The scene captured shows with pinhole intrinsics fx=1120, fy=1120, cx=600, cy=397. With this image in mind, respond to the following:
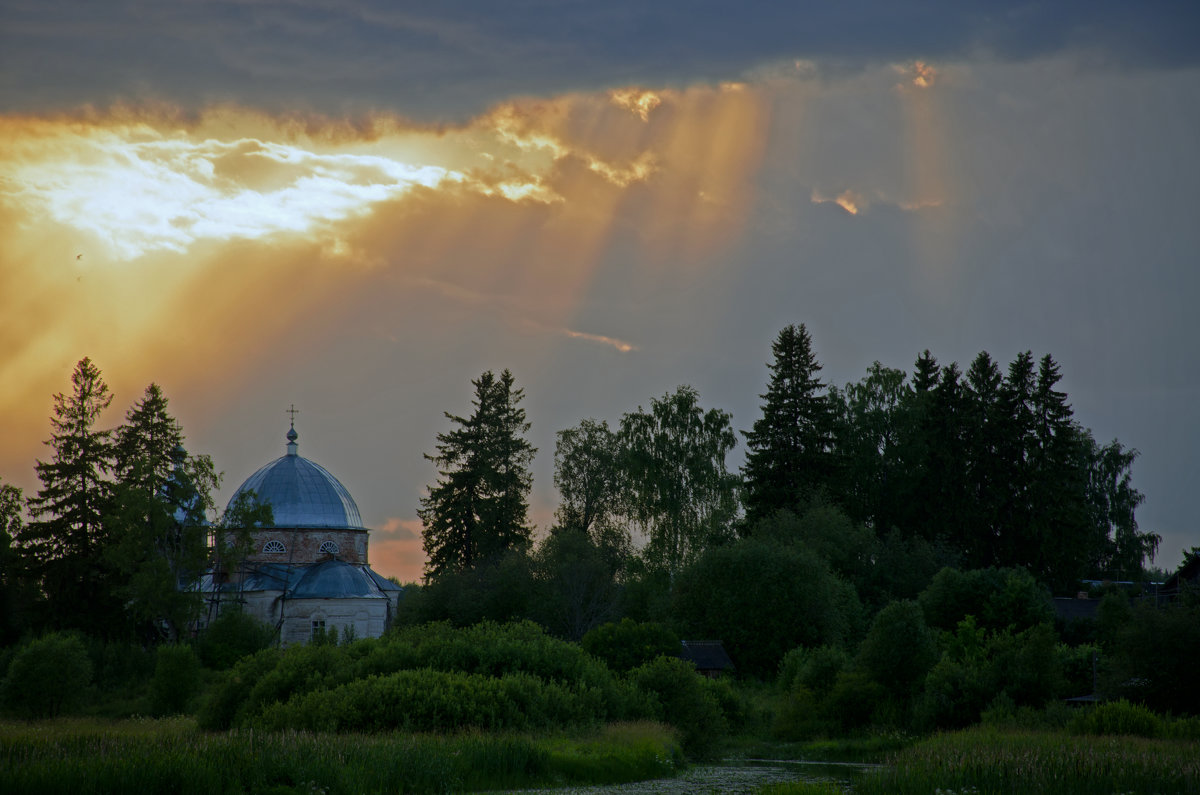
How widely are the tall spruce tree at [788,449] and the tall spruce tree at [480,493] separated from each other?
11536 millimetres

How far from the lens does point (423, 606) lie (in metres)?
49.4

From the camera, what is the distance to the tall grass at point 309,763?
15.5m

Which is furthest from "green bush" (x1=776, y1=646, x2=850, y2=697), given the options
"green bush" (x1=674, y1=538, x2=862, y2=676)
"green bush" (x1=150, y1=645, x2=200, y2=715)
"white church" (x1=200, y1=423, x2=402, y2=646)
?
"white church" (x1=200, y1=423, x2=402, y2=646)

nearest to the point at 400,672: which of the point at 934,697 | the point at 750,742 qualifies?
the point at 750,742

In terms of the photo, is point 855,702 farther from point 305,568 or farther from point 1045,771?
point 305,568

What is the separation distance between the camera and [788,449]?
5403 centimetres

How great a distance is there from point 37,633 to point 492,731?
31.7 metres

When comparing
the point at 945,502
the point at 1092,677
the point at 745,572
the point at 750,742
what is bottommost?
the point at 750,742

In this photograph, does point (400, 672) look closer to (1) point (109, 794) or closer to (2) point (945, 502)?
(1) point (109, 794)

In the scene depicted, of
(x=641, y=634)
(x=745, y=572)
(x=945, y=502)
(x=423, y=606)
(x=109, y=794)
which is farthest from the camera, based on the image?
(x=945, y=502)

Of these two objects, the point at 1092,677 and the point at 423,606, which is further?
the point at 423,606

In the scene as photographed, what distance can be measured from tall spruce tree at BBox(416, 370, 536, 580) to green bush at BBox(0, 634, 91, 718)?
748 inches

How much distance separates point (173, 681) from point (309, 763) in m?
23.3

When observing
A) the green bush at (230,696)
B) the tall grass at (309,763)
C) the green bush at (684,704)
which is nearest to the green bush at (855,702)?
the green bush at (684,704)
